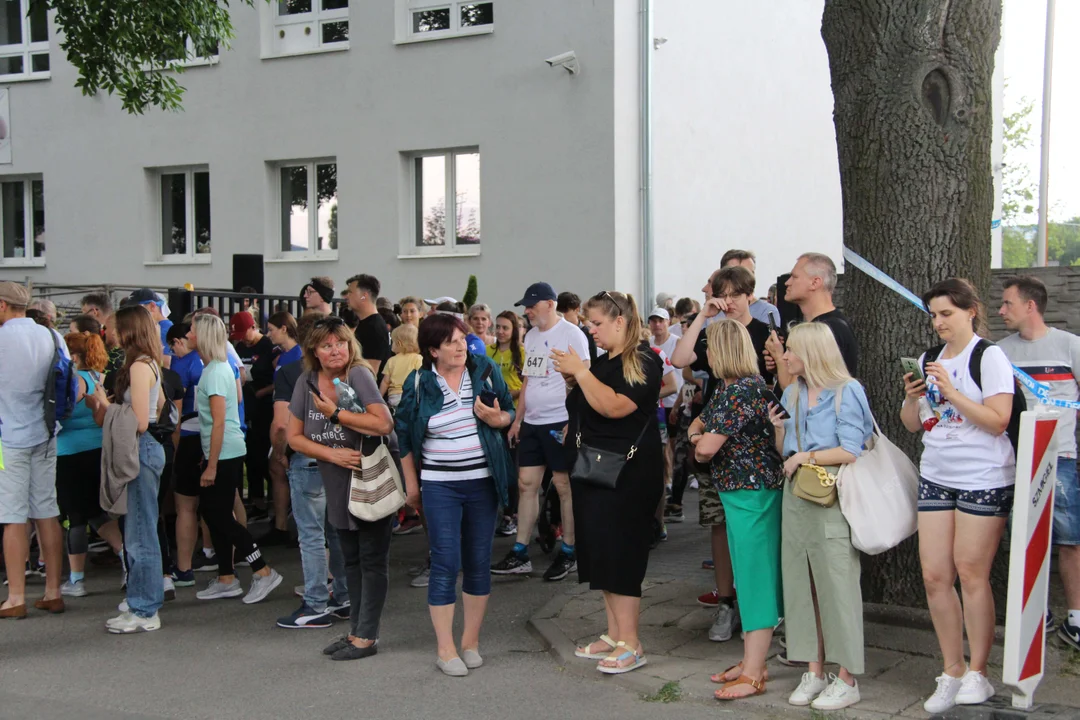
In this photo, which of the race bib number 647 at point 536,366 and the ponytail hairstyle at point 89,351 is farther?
the race bib number 647 at point 536,366

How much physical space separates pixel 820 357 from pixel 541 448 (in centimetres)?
341

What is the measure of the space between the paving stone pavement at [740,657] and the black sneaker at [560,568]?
399 millimetres

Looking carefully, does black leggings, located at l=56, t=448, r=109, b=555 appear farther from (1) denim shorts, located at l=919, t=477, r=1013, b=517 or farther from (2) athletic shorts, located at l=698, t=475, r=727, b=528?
(1) denim shorts, located at l=919, t=477, r=1013, b=517

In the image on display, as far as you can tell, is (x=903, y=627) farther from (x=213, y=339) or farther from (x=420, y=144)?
(x=420, y=144)

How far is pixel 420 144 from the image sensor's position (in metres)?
17.9

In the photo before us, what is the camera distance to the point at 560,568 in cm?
819

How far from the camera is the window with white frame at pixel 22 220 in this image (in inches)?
840

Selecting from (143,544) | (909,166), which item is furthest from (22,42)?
(909,166)

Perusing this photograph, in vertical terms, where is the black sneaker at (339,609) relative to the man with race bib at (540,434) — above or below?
below

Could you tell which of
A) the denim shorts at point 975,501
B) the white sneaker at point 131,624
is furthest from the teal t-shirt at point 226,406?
the denim shorts at point 975,501

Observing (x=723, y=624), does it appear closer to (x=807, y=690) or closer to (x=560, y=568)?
(x=807, y=690)

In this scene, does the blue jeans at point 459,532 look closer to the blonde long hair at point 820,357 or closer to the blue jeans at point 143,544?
the blonde long hair at point 820,357


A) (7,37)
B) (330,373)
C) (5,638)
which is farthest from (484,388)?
(7,37)

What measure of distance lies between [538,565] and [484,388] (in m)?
2.81
